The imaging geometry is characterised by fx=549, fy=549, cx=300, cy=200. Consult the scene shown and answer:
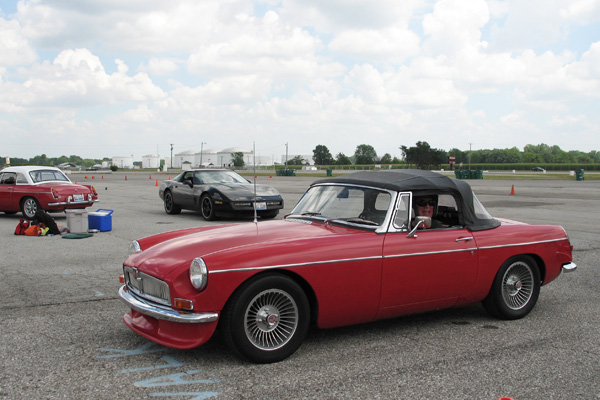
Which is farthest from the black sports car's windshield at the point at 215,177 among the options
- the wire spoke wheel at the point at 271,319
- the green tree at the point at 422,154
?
the green tree at the point at 422,154

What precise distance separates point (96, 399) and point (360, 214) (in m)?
2.62

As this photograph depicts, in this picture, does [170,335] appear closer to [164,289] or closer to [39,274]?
[164,289]

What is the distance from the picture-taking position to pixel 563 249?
18.2 feet

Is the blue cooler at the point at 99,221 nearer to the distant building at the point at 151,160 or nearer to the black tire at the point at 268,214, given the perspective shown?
the black tire at the point at 268,214

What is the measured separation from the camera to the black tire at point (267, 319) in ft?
12.6

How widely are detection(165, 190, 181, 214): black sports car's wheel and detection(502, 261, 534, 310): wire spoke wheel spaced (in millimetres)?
12047

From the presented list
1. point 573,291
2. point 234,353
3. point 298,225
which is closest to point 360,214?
point 298,225

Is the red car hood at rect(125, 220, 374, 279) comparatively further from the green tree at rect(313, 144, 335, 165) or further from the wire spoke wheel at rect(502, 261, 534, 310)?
the green tree at rect(313, 144, 335, 165)

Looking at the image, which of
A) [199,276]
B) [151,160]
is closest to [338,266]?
[199,276]

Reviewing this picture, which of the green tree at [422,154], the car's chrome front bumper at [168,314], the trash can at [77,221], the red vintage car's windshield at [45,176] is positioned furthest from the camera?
the green tree at [422,154]

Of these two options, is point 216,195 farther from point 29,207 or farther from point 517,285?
point 517,285

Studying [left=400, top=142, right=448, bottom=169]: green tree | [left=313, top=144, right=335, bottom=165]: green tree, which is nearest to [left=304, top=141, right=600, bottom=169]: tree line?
[left=313, top=144, right=335, bottom=165]: green tree

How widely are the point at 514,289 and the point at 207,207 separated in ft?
33.5

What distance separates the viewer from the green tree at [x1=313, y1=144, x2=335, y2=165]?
16250cm
